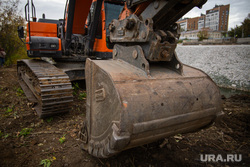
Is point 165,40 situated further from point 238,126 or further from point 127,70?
point 238,126

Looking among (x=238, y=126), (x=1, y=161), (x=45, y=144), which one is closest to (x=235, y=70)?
(x=238, y=126)

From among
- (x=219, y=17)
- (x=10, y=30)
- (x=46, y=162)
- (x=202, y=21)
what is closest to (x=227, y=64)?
(x=46, y=162)

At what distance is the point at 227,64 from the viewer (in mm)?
7480

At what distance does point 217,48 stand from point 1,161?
9039 mm

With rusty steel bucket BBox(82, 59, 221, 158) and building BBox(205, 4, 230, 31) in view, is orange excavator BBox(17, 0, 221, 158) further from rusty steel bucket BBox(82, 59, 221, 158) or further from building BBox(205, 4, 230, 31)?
building BBox(205, 4, 230, 31)

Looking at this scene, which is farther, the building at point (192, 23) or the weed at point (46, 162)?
the building at point (192, 23)

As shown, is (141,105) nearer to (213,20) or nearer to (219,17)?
(219,17)

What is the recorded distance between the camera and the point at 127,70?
1812 millimetres

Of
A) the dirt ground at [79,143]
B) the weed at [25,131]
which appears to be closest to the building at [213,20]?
the dirt ground at [79,143]
